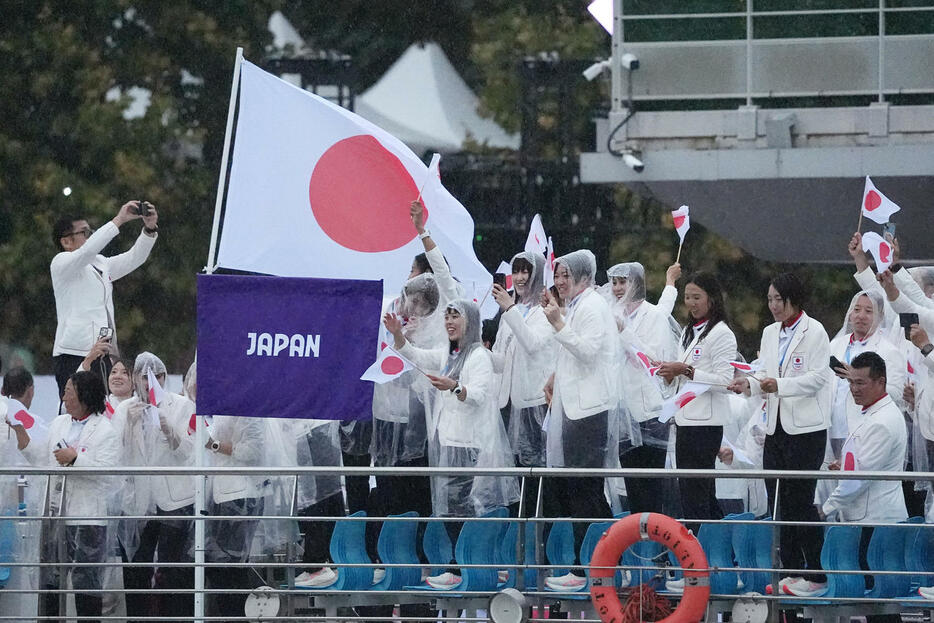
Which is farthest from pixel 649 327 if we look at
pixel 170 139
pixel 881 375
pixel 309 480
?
pixel 170 139

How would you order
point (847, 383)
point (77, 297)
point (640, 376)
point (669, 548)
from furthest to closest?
point (77, 297)
point (847, 383)
point (640, 376)
point (669, 548)

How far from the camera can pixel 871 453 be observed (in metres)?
8.64

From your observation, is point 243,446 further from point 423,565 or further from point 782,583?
point 782,583

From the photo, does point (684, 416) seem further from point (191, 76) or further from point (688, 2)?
point (191, 76)

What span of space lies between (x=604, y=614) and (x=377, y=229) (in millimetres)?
2803

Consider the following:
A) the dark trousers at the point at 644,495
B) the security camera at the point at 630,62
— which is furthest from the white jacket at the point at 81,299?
the security camera at the point at 630,62

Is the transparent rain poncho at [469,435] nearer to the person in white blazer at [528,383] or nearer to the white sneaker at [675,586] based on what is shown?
the person in white blazer at [528,383]

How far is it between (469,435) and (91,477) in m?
2.07

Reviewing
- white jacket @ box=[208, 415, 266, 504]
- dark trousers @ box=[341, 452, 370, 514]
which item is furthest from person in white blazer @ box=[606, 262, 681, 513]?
white jacket @ box=[208, 415, 266, 504]

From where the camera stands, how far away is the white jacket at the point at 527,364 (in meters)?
9.53

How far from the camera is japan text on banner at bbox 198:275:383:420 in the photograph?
876 cm

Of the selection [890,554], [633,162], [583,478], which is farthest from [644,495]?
[633,162]

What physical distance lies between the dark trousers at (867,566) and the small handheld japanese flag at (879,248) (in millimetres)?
1450

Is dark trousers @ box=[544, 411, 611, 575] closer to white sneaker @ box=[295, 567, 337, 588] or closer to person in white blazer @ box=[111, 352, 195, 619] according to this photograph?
white sneaker @ box=[295, 567, 337, 588]
